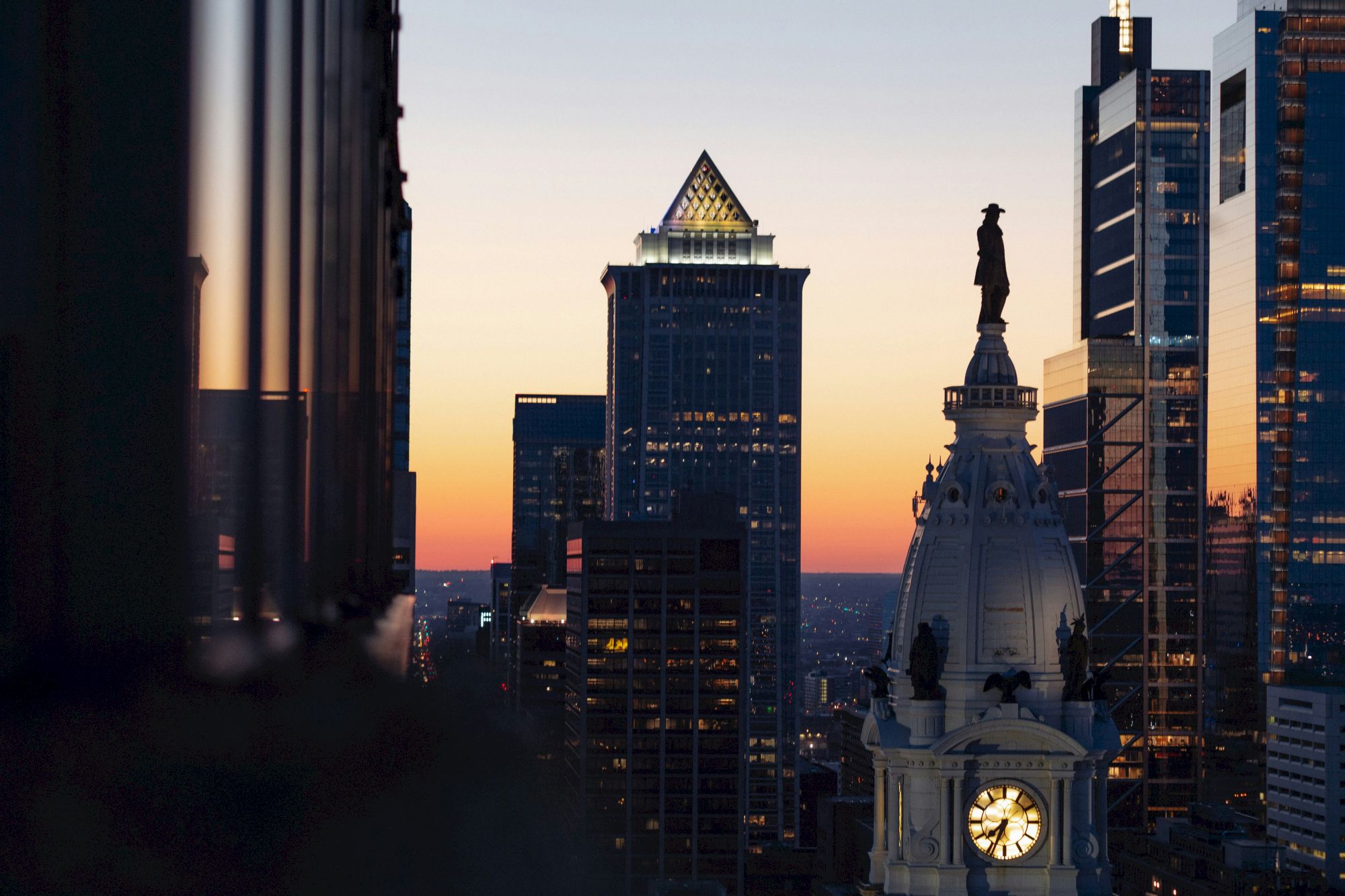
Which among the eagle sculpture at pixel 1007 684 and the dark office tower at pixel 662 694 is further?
the dark office tower at pixel 662 694

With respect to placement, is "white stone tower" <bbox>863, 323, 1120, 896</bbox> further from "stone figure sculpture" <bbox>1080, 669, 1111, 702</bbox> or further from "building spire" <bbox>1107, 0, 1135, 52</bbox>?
"building spire" <bbox>1107, 0, 1135, 52</bbox>

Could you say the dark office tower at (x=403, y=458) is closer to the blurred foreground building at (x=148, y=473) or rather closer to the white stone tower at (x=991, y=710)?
the white stone tower at (x=991, y=710)

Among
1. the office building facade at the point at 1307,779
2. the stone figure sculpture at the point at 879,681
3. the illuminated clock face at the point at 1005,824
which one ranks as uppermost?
the stone figure sculpture at the point at 879,681

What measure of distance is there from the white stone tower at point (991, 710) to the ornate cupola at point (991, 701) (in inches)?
1.3

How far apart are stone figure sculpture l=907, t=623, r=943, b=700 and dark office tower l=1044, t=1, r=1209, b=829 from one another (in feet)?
377

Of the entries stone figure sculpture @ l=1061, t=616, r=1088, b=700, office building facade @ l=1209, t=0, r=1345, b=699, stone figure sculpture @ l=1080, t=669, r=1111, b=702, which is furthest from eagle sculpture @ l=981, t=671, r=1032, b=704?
office building facade @ l=1209, t=0, r=1345, b=699

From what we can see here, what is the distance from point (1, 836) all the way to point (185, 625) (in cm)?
139

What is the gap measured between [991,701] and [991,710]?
1.36ft

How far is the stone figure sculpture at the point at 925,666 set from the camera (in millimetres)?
41625

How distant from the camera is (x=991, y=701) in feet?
137

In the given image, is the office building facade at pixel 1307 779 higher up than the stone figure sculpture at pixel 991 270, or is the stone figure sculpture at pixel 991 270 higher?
the stone figure sculpture at pixel 991 270

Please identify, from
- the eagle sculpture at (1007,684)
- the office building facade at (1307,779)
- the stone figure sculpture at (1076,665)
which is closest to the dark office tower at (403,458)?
the eagle sculpture at (1007,684)

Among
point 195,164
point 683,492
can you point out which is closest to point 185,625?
point 195,164

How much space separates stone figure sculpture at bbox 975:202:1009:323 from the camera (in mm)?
45312
